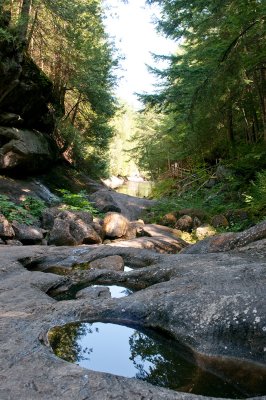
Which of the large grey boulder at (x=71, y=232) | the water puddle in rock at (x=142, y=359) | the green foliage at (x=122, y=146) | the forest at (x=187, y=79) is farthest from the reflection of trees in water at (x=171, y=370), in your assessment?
the green foliage at (x=122, y=146)

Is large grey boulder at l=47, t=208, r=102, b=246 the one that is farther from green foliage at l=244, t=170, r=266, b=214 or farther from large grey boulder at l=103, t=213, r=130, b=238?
green foliage at l=244, t=170, r=266, b=214

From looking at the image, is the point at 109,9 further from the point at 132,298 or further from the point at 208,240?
the point at 132,298

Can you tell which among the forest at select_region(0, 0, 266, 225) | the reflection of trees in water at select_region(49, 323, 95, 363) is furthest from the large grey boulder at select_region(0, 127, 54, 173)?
the reflection of trees in water at select_region(49, 323, 95, 363)

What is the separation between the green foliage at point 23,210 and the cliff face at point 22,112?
2891 millimetres

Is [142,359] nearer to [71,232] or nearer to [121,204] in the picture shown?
[71,232]

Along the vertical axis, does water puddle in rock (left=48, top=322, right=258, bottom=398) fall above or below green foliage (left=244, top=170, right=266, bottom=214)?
below

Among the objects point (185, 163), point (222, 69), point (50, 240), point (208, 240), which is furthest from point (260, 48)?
point (185, 163)

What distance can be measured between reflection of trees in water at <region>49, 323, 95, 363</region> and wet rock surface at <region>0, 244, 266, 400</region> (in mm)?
99

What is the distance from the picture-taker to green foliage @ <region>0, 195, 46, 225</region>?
1154cm

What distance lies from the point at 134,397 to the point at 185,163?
28.1 meters

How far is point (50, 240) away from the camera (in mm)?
10406

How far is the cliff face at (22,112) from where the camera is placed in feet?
48.6

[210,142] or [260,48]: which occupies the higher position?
[260,48]

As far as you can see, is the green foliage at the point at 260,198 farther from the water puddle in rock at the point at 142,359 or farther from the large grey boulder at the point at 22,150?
the large grey boulder at the point at 22,150
